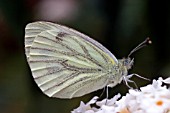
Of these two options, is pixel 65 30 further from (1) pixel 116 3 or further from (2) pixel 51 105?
(2) pixel 51 105

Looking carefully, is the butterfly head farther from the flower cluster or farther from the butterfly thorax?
the flower cluster

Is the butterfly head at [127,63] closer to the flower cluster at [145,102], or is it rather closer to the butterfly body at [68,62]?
the butterfly body at [68,62]

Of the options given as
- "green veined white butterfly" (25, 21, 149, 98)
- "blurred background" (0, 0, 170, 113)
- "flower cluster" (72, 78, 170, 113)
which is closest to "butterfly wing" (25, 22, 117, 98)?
"green veined white butterfly" (25, 21, 149, 98)

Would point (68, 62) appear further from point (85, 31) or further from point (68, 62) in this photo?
point (85, 31)

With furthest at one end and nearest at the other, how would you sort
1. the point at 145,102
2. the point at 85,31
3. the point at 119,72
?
the point at 85,31, the point at 119,72, the point at 145,102

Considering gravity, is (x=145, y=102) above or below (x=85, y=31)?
below

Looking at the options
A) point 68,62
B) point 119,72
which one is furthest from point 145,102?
point 68,62

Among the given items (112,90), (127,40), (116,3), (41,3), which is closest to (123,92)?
(112,90)
